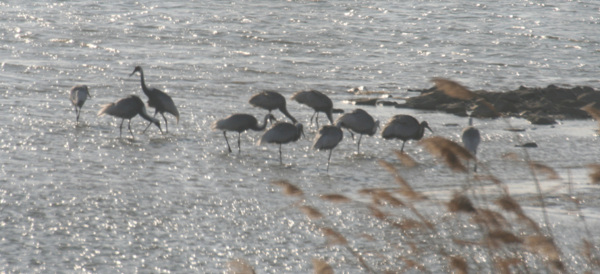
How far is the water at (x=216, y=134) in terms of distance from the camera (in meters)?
7.09

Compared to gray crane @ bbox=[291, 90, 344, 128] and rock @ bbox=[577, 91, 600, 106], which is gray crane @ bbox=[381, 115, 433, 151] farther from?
rock @ bbox=[577, 91, 600, 106]

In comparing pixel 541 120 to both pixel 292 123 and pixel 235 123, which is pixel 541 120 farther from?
pixel 235 123

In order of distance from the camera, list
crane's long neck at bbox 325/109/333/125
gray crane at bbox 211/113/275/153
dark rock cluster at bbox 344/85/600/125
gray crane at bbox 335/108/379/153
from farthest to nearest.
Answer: dark rock cluster at bbox 344/85/600/125 < crane's long neck at bbox 325/109/333/125 < gray crane at bbox 335/108/379/153 < gray crane at bbox 211/113/275/153

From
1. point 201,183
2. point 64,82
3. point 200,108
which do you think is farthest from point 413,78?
point 201,183

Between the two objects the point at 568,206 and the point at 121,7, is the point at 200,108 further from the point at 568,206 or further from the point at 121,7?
the point at 121,7

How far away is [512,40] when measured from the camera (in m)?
26.8

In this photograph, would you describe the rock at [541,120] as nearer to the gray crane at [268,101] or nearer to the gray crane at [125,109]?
the gray crane at [268,101]

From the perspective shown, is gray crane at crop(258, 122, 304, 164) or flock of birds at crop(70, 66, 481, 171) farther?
gray crane at crop(258, 122, 304, 164)

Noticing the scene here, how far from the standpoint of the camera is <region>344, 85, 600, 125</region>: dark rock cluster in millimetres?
14784

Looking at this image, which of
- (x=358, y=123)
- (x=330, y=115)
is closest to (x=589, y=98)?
(x=330, y=115)

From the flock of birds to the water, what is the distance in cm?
26

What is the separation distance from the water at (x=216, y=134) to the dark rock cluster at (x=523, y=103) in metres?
0.46

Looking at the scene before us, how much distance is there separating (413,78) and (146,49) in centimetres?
785

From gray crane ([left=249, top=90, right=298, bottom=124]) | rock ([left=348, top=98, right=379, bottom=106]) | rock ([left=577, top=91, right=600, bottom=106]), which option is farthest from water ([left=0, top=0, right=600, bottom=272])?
rock ([left=577, top=91, right=600, bottom=106])
